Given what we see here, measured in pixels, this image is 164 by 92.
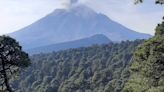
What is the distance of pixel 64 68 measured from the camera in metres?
187

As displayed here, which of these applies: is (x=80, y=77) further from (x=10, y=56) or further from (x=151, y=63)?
(x=10, y=56)

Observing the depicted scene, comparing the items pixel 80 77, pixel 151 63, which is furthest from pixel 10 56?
pixel 80 77

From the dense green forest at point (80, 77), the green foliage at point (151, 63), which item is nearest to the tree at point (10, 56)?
the green foliage at point (151, 63)

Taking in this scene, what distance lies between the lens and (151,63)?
3762 cm

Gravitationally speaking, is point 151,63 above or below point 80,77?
above

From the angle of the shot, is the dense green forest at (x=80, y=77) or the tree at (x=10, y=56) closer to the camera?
the tree at (x=10, y=56)

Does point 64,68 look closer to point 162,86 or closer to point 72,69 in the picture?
point 72,69

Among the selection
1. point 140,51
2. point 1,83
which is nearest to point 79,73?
point 140,51

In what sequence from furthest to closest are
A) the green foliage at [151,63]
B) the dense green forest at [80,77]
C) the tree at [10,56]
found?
the dense green forest at [80,77], the green foliage at [151,63], the tree at [10,56]

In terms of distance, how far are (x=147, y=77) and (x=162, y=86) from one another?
15.8 feet

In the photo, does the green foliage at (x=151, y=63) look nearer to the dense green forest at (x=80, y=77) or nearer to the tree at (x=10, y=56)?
the tree at (x=10, y=56)

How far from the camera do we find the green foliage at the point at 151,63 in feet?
123

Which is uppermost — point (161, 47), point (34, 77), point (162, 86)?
point (161, 47)

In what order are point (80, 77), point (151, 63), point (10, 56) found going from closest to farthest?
1. point (10, 56)
2. point (151, 63)
3. point (80, 77)
